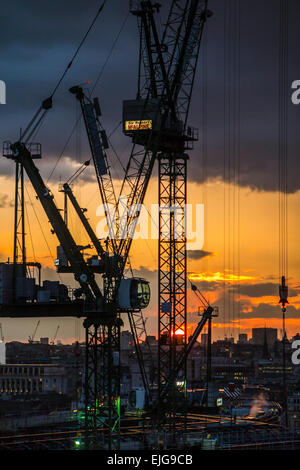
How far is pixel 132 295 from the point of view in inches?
2906

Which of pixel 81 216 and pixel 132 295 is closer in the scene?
pixel 132 295

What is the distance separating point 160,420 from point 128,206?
74.5 feet

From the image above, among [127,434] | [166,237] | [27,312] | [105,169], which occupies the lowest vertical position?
[127,434]

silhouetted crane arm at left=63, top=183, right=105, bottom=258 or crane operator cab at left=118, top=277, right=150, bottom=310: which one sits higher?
silhouetted crane arm at left=63, top=183, right=105, bottom=258

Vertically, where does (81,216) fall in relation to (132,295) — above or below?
above

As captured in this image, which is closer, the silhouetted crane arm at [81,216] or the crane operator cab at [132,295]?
the crane operator cab at [132,295]

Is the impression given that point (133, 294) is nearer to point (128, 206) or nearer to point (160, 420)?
point (128, 206)

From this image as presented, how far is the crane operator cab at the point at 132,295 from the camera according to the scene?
242 feet

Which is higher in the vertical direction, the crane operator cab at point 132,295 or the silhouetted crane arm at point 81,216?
the silhouetted crane arm at point 81,216

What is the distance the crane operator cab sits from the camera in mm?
73625

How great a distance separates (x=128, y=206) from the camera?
8481cm

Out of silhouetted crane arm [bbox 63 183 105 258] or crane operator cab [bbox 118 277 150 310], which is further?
silhouetted crane arm [bbox 63 183 105 258]
